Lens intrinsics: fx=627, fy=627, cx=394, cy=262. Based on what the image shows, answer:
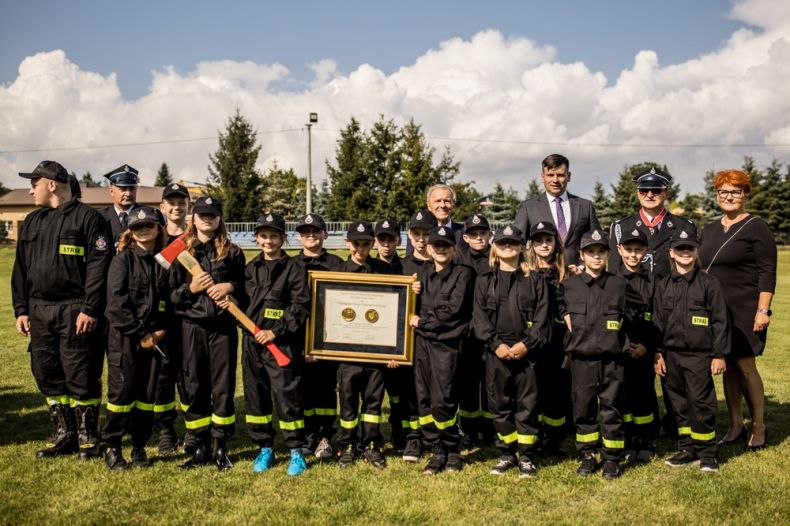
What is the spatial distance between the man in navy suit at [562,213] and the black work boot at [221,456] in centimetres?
373

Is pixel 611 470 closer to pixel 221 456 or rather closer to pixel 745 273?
pixel 745 273

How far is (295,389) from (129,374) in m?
1.51

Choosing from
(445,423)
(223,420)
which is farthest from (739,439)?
(223,420)

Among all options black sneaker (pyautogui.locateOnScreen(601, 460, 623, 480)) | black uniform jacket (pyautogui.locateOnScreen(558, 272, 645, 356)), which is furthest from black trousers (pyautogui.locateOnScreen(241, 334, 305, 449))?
black sneaker (pyautogui.locateOnScreen(601, 460, 623, 480))

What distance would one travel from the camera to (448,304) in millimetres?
5820

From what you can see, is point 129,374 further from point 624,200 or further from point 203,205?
point 624,200

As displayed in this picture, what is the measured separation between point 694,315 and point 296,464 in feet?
13.0

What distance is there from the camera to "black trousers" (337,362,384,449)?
6.09 metres

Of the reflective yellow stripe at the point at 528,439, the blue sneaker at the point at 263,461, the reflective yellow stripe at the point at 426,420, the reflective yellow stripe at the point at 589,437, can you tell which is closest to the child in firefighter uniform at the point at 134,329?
the blue sneaker at the point at 263,461

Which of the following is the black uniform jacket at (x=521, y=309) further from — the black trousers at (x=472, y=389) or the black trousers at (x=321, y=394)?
the black trousers at (x=321, y=394)

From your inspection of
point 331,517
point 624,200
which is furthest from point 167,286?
point 624,200

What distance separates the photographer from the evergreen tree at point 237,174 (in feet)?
150

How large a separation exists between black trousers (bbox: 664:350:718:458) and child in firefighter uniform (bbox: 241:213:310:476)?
358 centimetres

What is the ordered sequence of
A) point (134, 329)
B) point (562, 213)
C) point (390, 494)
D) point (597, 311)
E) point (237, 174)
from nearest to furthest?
point (390, 494) → point (134, 329) → point (597, 311) → point (562, 213) → point (237, 174)
